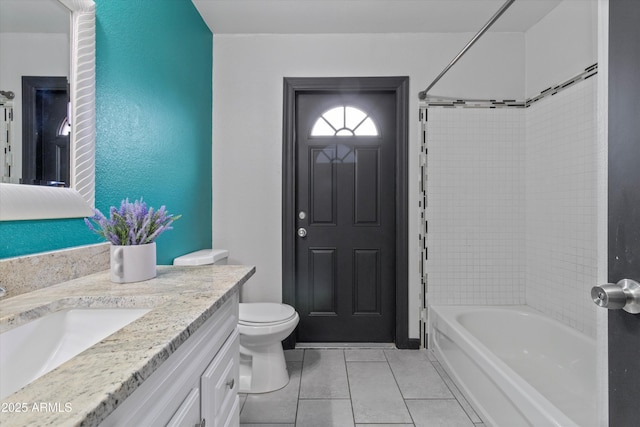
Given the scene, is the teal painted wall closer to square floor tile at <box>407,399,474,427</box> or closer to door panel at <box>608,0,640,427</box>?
door panel at <box>608,0,640,427</box>

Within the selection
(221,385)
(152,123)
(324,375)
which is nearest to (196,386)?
(221,385)

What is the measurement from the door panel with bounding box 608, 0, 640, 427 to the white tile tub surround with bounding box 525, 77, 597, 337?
1486mm

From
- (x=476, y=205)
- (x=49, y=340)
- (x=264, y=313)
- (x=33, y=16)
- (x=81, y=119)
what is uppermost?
(x=33, y=16)

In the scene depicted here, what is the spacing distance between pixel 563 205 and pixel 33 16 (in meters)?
2.65

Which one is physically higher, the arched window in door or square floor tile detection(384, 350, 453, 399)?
the arched window in door

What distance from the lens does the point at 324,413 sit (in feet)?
5.33

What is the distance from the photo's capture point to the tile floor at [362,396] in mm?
1575

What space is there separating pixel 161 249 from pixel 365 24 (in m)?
2.02

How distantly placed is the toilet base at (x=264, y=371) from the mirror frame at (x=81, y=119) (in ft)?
3.90

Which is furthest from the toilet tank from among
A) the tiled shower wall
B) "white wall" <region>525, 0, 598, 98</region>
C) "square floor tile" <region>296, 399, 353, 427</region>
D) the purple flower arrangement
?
"white wall" <region>525, 0, 598, 98</region>

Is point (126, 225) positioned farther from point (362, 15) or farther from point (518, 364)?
point (518, 364)

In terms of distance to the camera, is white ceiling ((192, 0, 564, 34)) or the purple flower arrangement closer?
the purple flower arrangement

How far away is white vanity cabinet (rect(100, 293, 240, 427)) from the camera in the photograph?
1.75 ft

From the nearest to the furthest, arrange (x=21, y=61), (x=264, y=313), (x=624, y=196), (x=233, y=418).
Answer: (x=624, y=196) < (x=21, y=61) < (x=233, y=418) < (x=264, y=313)
